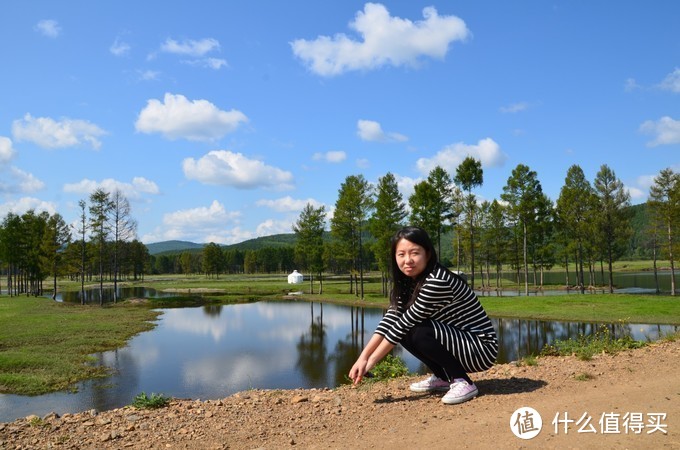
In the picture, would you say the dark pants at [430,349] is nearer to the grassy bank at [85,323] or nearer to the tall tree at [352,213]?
the grassy bank at [85,323]

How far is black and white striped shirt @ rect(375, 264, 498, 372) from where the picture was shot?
478 centimetres

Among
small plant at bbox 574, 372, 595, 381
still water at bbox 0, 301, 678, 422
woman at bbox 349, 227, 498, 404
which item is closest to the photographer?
woman at bbox 349, 227, 498, 404

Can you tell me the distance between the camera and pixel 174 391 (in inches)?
623

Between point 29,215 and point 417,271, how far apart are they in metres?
67.7

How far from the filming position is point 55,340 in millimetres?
24438

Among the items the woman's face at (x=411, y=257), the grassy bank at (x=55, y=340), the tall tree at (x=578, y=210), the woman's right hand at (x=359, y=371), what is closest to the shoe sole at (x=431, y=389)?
the woman's right hand at (x=359, y=371)

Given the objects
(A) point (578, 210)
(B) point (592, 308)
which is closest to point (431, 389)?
(B) point (592, 308)

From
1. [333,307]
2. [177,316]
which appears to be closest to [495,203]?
[333,307]

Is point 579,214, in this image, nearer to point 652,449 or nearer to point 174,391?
point 174,391

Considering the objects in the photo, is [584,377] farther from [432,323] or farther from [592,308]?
[592,308]

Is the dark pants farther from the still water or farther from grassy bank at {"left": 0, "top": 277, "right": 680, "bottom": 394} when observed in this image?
grassy bank at {"left": 0, "top": 277, "right": 680, "bottom": 394}

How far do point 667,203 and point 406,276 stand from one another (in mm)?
49086

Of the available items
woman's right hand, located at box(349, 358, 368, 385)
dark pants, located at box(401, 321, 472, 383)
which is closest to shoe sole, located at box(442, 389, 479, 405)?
dark pants, located at box(401, 321, 472, 383)

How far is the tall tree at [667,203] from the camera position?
4250 cm
